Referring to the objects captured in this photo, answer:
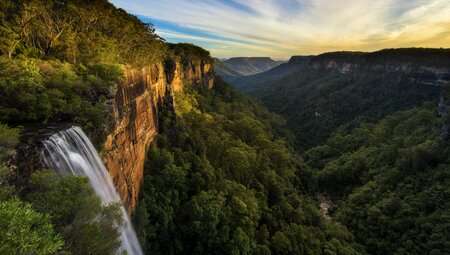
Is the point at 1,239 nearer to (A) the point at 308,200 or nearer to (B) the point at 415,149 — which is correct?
(A) the point at 308,200

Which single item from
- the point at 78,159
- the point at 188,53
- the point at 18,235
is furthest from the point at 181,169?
the point at 188,53

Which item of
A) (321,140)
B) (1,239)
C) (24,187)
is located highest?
(1,239)

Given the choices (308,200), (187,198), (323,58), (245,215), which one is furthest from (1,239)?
(323,58)

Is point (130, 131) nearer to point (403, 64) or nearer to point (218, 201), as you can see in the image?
point (218, 201)

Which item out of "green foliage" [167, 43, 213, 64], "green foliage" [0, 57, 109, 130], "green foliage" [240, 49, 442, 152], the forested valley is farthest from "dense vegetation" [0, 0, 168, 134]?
"green foliage" [240, 49, 442, 152]

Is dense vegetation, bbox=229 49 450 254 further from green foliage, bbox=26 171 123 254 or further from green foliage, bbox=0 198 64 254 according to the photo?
green foliage, bbox=0 198 64 254

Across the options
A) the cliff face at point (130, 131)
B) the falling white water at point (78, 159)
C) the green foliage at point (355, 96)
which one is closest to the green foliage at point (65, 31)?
the cliff face at point (130, 131)

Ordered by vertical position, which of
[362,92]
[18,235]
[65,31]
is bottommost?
[362,92]
